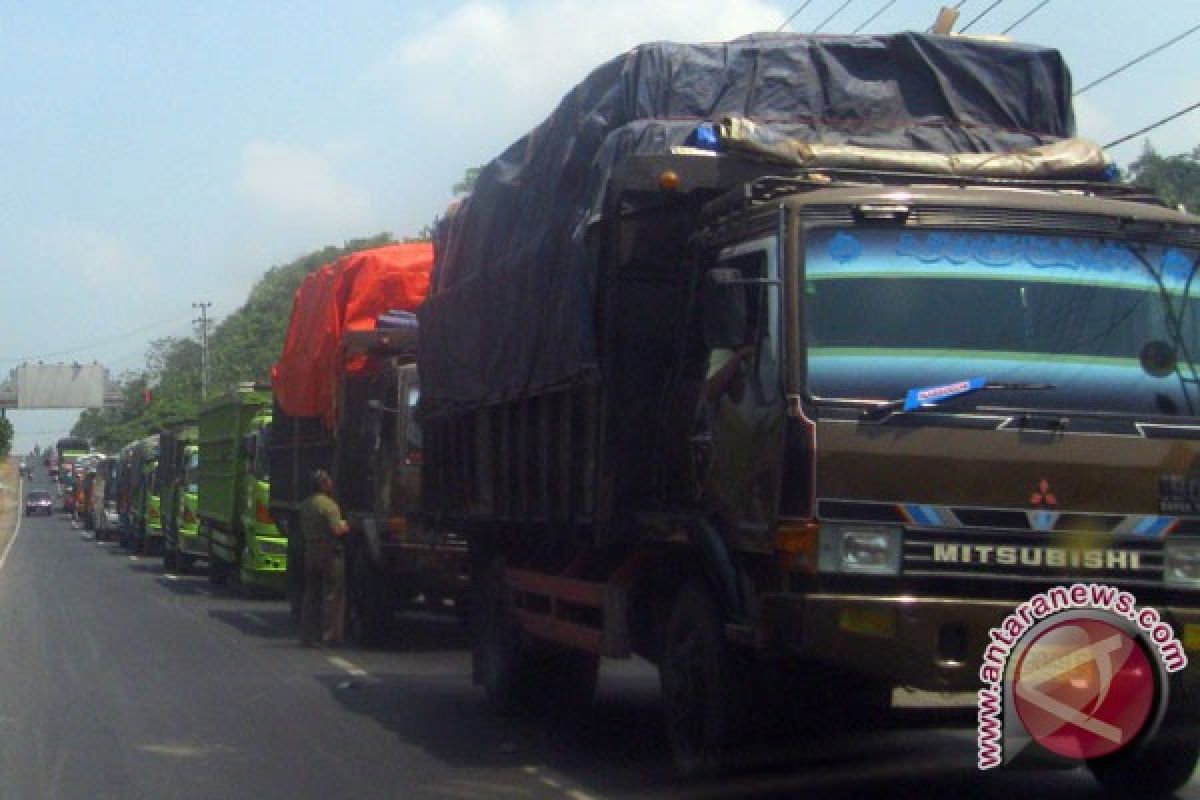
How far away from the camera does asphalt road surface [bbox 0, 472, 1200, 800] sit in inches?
366

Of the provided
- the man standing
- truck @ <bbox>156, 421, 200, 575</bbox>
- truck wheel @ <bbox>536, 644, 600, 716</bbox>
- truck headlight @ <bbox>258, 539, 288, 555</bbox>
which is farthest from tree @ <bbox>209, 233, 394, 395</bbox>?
truck wheel @ <bbox>536, 644, 600, 716</bbox>

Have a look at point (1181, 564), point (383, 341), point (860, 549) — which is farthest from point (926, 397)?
point (383, 341)

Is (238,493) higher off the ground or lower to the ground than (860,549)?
higher

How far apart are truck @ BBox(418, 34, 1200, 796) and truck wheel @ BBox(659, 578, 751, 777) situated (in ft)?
0.06

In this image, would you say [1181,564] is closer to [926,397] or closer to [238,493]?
[926,397]

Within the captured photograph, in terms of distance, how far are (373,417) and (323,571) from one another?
177 cm

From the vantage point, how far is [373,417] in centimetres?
1714

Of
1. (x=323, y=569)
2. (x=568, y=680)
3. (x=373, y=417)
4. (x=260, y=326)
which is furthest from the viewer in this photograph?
(x=260, y=326)

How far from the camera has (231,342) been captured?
332ft

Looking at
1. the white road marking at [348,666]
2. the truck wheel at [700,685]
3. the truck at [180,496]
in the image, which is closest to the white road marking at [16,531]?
the truck at [180,496]

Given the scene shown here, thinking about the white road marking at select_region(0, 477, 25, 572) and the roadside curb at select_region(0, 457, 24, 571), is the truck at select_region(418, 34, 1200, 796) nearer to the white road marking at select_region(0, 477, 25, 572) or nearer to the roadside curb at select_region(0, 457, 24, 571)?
the white road marking at select_region(0, 477, 25, 572)

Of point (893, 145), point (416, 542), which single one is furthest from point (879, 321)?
point (416, 542)

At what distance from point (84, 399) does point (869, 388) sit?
109 m

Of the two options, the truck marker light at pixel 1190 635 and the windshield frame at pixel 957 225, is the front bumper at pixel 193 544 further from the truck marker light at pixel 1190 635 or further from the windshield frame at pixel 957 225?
the truck marker light at pixel 1190 635
